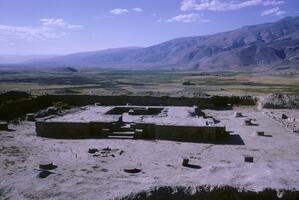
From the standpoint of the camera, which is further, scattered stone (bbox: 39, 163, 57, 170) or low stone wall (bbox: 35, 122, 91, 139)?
low stone wall (bbox: 35, 122, 91, 139)

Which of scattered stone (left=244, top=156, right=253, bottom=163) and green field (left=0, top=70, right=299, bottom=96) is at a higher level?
scattered stone (left=244, top=156, right=253, bottom=163)

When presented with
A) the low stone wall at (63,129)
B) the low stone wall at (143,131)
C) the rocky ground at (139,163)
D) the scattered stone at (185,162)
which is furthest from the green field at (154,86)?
the scattered stone at (185,162)

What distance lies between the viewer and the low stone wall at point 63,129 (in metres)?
19.7

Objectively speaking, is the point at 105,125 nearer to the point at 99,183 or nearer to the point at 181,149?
the point at 181,149

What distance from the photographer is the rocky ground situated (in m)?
9.90

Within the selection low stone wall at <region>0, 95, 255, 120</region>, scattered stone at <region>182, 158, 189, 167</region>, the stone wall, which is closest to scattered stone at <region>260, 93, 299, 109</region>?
low stone wall at <region>0, 95, 255, 120</region>

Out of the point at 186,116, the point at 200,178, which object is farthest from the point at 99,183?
the point at 186,116

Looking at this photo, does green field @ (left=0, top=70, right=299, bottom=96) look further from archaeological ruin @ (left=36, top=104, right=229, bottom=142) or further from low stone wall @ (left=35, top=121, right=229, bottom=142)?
low stone wall @ (left=35, top=121, right=229, bottom=142)

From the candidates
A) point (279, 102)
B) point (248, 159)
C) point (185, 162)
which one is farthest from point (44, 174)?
point (279, 102)

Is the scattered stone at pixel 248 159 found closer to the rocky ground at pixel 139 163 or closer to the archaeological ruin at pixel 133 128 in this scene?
the rocky ground at pixel 139 163

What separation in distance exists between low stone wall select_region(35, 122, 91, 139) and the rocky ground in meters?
0.54

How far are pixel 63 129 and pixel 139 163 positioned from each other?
637 cm

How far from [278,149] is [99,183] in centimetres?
927

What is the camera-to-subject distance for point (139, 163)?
14586 mm
